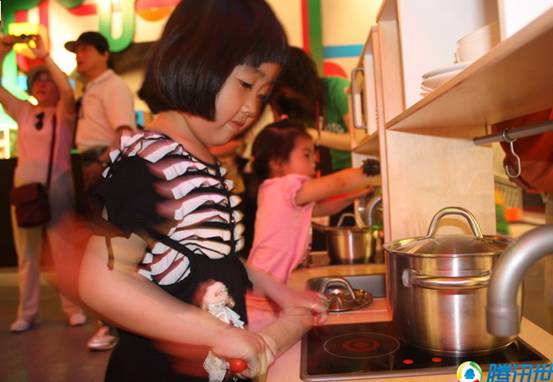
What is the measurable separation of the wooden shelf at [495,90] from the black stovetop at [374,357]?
1.31ft

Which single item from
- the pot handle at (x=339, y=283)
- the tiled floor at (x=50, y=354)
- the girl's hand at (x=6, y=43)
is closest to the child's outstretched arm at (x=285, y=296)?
the pot handle at (x=339, y=283)

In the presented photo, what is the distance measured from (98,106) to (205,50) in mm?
1715

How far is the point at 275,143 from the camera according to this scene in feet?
6.79

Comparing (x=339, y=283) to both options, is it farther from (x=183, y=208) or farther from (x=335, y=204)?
(x=335, y=204)

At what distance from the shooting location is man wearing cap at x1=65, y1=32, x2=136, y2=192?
2324 mm

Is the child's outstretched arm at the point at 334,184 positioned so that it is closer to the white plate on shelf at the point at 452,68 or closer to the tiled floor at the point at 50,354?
→ the white plate on shelf at the point at 452,68

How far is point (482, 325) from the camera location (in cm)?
77

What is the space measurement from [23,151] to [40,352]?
106 centimetres

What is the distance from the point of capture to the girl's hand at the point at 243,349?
0.69 m

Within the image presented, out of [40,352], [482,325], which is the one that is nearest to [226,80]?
[482,325]

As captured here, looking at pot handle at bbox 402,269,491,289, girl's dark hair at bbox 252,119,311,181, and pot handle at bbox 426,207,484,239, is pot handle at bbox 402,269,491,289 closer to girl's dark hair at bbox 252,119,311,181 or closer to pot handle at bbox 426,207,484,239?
pot handle at bbox 426,207,484,239

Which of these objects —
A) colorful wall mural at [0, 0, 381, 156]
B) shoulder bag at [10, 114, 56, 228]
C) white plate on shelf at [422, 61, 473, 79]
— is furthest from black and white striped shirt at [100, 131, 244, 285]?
colorful wall mural at [0, 0, 381, 156]

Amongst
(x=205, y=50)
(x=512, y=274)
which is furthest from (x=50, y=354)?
(x=512, y=274)

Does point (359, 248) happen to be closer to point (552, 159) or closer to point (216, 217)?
point (552, 159)
